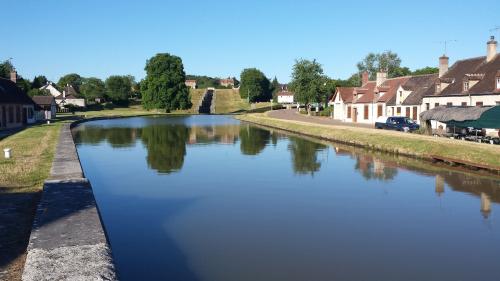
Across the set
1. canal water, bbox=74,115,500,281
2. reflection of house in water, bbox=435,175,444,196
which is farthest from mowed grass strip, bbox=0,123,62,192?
reflection of house in water, bbox=435,175,444,196

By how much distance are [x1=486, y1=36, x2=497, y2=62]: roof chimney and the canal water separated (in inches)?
832

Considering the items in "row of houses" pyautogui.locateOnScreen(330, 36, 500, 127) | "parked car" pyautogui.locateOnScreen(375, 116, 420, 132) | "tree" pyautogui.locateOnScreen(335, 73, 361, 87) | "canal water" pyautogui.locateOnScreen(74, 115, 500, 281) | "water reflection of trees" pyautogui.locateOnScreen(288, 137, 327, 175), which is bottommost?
"canal water" pyautogui.locateOnScreen(74, 115, 500, 281)

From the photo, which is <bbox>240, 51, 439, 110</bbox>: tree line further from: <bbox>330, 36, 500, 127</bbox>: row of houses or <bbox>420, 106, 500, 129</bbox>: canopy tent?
<bbox>420, 106, 500, 129</bbox>: canopy tent

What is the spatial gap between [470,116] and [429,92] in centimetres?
1513

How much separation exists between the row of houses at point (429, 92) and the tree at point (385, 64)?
182 feet

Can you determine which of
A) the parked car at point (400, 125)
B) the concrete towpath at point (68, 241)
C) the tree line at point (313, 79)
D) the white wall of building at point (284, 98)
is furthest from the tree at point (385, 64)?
the concrete towpath at point (68, 241)

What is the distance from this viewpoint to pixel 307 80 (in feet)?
254

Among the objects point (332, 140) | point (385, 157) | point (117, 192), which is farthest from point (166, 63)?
point (117, 192)

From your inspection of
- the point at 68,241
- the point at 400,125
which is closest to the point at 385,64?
the point at 400,125

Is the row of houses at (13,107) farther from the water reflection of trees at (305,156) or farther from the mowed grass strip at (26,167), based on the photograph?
the water reflection of trees at (305,156)

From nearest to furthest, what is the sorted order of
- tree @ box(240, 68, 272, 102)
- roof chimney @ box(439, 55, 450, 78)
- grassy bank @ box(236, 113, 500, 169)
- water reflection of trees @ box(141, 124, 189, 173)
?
1. grassy bank @ box(236, 113, 500, 169)
2. water reflection of trees @ box(141, 124, 189, 173)
3. roof chimney @ box(439, 55, 450, 78)
4. tree @ box(240, 68, 272, 102)

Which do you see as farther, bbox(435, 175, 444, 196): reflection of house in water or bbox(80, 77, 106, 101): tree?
bbox(80, 77, 106, 101): tree

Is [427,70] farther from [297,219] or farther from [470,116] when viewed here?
[297,219]

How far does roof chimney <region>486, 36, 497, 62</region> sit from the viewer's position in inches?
1607
